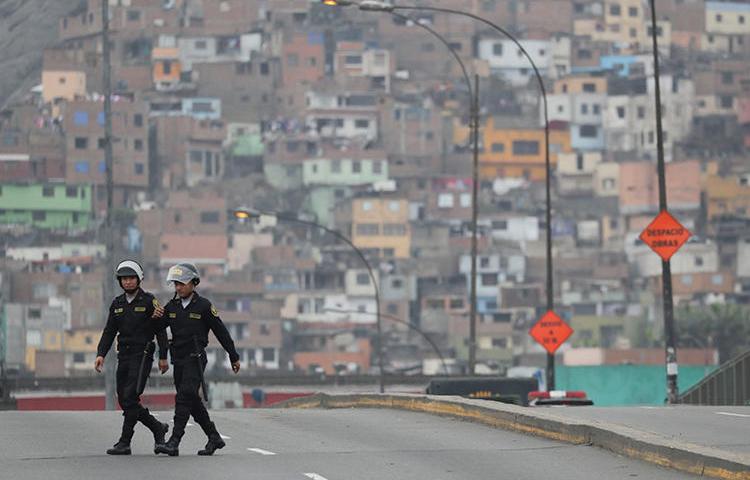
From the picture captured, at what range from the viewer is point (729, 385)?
133 ft

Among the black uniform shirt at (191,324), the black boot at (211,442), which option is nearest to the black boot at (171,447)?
the black boot at (211,442)

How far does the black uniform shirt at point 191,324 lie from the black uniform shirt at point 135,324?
13 cm

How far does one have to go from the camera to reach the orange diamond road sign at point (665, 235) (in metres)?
36.2

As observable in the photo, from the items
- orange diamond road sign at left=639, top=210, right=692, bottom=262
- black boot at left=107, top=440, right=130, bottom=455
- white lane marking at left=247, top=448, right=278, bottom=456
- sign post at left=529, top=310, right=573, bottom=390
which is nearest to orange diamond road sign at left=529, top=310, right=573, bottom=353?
sign post at left=529, top=310, right=573, bottom=390

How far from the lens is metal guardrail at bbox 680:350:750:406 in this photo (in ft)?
130

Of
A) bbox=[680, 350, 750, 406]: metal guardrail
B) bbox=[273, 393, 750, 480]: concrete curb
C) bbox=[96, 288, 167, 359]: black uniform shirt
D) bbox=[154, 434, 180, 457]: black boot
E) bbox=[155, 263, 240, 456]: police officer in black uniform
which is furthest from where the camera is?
bbox=[680, 350, 750, 406]: metal guardrail

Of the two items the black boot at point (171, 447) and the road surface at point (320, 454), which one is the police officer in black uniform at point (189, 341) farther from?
the road surface at point (320, 454)

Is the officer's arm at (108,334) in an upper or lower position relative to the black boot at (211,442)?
upper

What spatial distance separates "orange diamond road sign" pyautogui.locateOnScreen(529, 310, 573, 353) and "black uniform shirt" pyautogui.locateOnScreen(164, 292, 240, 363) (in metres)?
28.5

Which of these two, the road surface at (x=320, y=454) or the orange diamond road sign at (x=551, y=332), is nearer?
the road surface at (x=320, y=454)

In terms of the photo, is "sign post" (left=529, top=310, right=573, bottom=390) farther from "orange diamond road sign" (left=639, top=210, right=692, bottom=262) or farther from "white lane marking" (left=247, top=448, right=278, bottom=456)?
"white lane marking" (left=247, top=448, right=278, bottom=456)

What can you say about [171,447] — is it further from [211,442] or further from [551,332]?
[551,332]

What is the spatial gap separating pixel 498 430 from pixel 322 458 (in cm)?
376

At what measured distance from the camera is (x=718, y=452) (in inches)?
653
